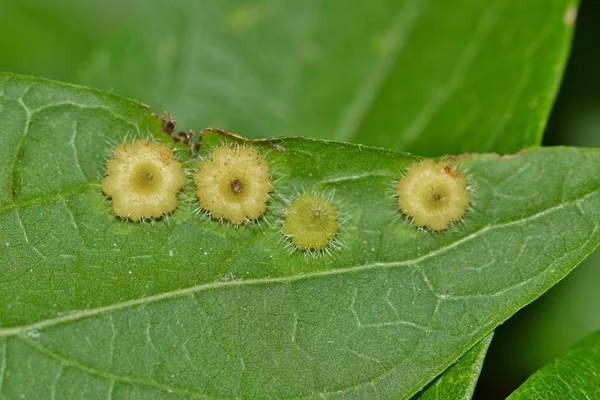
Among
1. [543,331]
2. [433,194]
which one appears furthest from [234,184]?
[543,331]

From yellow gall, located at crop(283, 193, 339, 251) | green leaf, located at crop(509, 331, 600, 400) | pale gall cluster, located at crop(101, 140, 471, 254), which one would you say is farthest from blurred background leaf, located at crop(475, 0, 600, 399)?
yellow gall, located at crop(283, 193, 339, 251)

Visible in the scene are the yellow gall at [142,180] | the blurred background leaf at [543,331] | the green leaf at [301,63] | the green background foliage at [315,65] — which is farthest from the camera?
the green leaf at [301,63]

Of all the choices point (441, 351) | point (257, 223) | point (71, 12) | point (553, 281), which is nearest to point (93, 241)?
point (257, 223)

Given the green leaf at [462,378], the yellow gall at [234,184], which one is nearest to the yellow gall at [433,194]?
the green leaf at [462,378]

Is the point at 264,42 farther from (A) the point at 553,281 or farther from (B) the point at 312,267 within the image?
(A) the point at 553,281

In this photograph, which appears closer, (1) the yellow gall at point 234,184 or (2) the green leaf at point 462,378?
(2) the green leaf at point 462,378

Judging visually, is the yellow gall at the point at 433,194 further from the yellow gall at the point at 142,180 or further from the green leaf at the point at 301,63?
the yellow gall at the point at 142,180

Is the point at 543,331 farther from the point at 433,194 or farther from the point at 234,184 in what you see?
the point at 234,184
